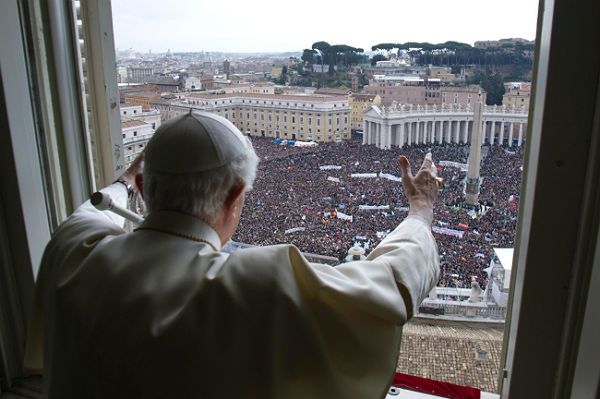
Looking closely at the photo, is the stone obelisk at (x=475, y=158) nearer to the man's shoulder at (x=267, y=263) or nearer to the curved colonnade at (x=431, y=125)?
the curved colonnade at (x=431, y=125)

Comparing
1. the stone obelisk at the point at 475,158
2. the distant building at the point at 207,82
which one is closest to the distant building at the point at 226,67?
the distant building at the point at 207,82

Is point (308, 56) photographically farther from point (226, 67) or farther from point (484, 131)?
point (484, 131)

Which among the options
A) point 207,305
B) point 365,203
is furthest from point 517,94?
point 207,305

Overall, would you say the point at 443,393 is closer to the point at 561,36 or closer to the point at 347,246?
the point at 347,246

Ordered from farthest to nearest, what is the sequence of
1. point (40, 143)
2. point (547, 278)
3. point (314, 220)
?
point (314, 220), point (40, 143), point (547, 278)

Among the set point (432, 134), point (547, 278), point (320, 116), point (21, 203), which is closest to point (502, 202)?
point (432, 134)

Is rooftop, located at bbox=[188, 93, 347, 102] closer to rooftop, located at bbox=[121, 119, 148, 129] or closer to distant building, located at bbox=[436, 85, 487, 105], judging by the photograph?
rooftop, located at bbox=[121, 119, 148, 129]
